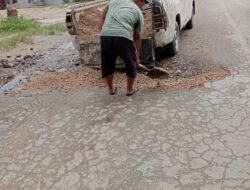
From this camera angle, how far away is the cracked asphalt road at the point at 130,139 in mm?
3803

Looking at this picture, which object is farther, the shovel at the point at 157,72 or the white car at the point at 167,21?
the white car at the point at 167,21

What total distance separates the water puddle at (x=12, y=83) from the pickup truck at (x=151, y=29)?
1.35m

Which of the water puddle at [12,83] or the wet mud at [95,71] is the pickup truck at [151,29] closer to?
the wet mud at [95,71]

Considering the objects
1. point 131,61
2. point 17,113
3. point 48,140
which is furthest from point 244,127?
point 17,113

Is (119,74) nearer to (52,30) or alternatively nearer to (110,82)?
(110,82)

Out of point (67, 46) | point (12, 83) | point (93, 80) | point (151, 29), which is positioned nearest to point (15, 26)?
point (67, 46)

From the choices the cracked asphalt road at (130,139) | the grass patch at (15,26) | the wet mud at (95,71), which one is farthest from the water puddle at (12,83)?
the grass patch at (15,26)

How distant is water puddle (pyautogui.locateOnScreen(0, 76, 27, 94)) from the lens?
724 centimetres

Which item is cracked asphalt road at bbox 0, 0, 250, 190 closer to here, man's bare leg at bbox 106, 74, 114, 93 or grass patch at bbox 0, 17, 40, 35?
man's bare leg at bbox 106, 74, 114, 93

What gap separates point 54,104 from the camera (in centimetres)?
603

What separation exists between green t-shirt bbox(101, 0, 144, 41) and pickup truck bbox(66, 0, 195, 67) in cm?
111

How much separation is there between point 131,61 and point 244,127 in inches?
80.1

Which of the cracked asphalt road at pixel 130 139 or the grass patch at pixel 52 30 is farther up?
the cracked asphalt road at pixel 130 139

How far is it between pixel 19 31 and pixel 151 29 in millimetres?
9410
